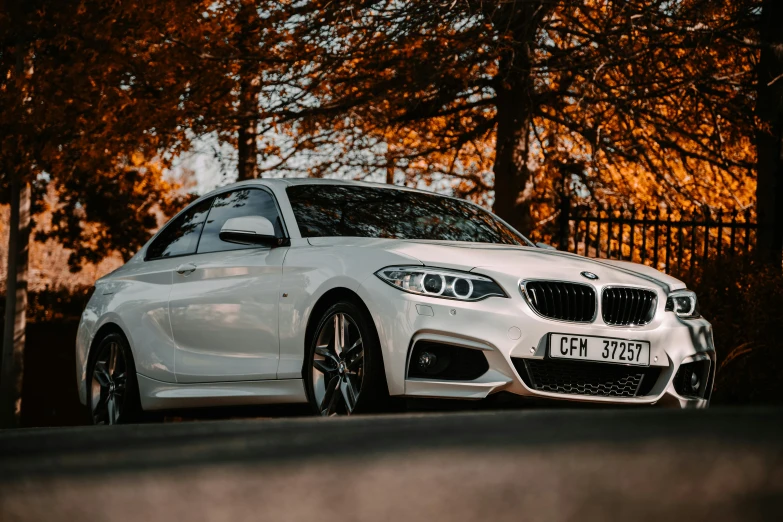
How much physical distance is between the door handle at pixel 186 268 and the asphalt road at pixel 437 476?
6300 millimetres

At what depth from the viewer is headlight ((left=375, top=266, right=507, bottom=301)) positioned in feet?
16.8

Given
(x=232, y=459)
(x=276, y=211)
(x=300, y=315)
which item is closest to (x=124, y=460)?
(x=232, y=459)

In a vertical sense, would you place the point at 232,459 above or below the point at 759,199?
below

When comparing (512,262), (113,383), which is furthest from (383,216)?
(113,383)

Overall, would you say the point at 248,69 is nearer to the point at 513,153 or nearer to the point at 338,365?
the point at 513,153

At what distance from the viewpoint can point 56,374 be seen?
24.9m

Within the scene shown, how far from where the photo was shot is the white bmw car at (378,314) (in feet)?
16.7

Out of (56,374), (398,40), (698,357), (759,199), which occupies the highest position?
(398,40)

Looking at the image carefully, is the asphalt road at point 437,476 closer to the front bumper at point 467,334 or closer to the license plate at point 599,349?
the front bumper at point 467,334

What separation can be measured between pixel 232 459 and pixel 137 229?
85.6ft

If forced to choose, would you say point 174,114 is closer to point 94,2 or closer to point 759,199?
point 94,2

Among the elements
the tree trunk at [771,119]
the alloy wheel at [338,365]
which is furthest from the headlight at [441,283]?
the tree trunk at [771,119]

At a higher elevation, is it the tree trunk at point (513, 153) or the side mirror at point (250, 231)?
the tree trunk at point (513, 153)

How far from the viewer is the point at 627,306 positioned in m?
5.55
